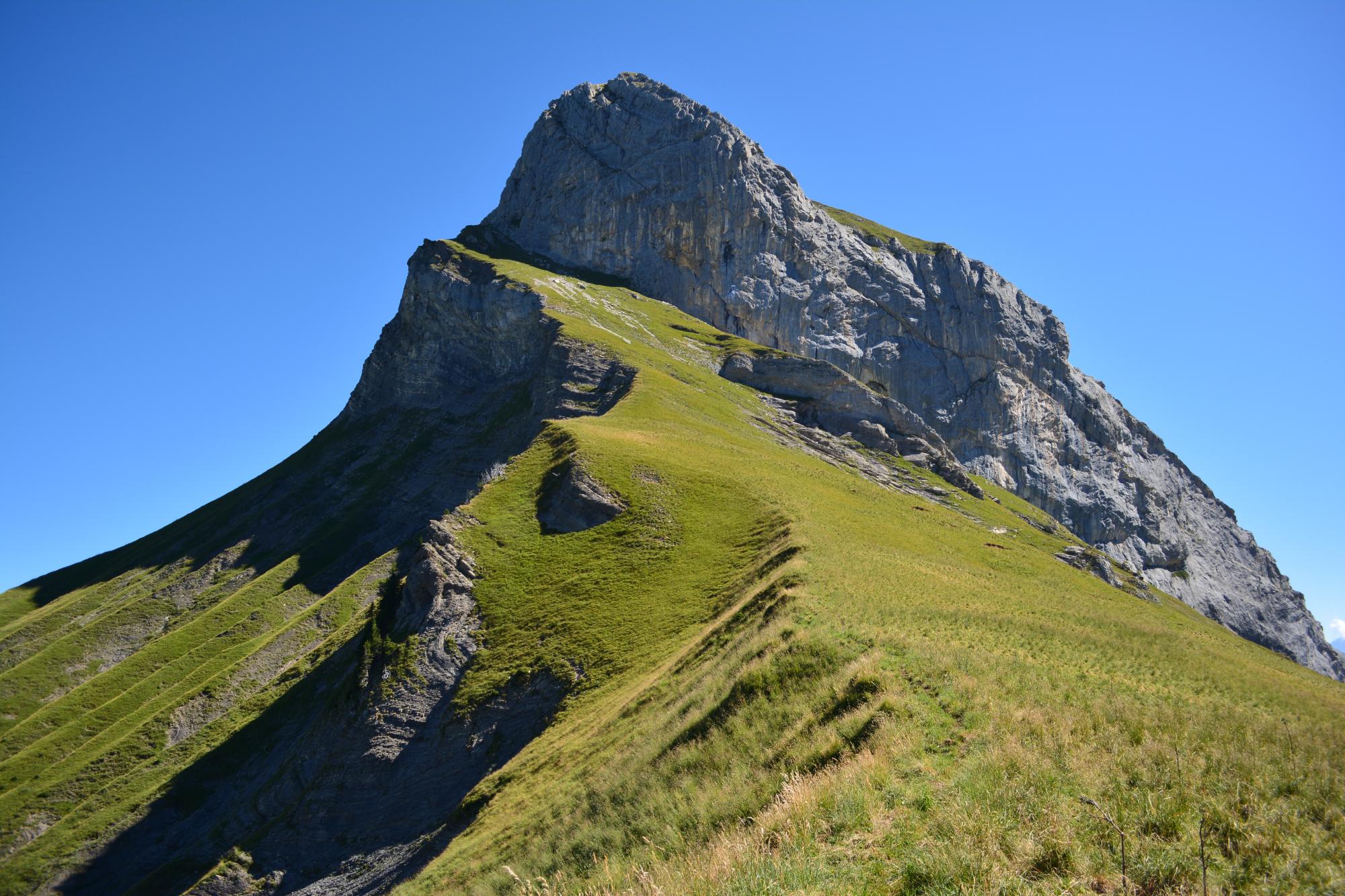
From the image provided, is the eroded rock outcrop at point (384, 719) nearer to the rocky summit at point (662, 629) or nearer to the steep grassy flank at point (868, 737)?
the rocky summit at point (662, 629)

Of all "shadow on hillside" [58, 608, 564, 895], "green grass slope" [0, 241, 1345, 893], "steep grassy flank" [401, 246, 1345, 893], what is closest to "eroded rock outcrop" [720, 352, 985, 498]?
"green grass slope" [0, 241, 1345, 893]

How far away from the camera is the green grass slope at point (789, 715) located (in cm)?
941

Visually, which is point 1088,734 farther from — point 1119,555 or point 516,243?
point 1119,555

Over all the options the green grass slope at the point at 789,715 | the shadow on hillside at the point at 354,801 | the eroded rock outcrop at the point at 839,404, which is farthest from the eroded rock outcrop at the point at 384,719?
the eroded rock outcrop at the point at 839,404

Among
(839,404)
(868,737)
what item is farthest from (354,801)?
(839,404)

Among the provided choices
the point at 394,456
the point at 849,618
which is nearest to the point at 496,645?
the point at 849,618

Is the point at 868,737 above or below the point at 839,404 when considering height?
below

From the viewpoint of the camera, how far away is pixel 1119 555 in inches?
6890

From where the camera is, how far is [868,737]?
46.5ft

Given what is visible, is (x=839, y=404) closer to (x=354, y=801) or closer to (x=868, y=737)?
(x=354, y=801)

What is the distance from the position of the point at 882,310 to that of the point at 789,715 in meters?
170

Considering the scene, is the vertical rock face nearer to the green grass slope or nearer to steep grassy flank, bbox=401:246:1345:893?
the green grass slope

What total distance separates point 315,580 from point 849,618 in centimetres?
8811

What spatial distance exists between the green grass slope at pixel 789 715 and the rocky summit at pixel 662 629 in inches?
5.0
